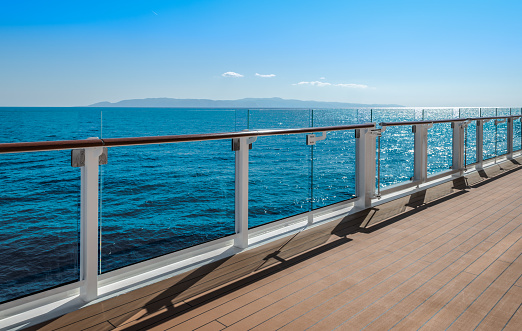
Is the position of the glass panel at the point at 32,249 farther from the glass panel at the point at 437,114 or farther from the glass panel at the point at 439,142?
the glass panel at the point at 437,114

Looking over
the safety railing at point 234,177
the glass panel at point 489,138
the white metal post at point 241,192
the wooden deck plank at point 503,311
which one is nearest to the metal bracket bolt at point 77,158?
the safety railing at point 234,177

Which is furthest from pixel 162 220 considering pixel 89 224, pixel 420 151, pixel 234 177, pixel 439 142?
pixel 439 142

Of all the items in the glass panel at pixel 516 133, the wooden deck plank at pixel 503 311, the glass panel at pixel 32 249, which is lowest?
the wooden deck plank at pixel 503 311

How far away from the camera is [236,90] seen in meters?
69.7

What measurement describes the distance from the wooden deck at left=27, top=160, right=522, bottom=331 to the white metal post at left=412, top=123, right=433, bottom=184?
157 cm

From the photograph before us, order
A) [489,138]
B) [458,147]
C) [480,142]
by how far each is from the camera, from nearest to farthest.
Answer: [458,147] < [480,142] < [489,138]

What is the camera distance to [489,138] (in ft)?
21.3

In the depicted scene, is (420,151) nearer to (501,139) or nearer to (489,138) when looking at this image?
(489,138)

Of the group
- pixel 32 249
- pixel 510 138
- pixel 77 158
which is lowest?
pixel 32 249

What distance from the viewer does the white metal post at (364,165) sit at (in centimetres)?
376

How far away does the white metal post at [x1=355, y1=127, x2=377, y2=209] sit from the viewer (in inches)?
148

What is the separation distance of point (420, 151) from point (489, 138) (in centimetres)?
247

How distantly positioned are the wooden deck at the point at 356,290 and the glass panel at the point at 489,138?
3.54 m

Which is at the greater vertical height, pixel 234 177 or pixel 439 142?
pixel 439 142
